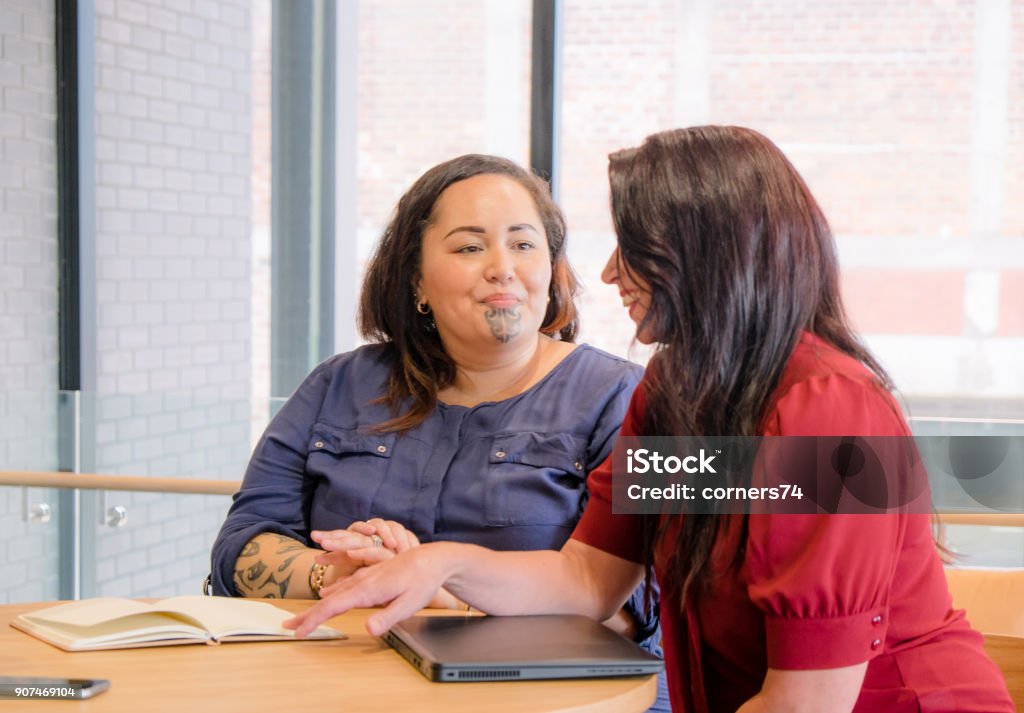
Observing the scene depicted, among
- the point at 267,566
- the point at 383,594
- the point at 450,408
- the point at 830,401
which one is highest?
the point at 830,401

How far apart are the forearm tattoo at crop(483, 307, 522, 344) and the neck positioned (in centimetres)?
5

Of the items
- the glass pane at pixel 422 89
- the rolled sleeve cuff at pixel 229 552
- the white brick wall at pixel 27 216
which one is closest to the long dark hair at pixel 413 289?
the rolled sleeve cuff at pixel 229 552

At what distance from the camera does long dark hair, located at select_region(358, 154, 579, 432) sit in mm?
2182

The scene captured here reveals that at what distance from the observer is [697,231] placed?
4.19 feet

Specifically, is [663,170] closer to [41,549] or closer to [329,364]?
[329,364]

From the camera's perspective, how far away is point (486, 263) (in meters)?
2.11

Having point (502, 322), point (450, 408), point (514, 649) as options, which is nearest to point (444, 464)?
point (450, 408)

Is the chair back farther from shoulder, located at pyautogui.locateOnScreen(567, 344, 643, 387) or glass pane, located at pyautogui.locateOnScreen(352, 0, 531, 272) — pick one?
glass pane, located at pyautogui.locateOnScreen(352, 0, 531, 272)

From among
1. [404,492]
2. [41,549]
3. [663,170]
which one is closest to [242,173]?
[41,549]

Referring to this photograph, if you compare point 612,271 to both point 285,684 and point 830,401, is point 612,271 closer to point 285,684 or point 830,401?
point 830,401

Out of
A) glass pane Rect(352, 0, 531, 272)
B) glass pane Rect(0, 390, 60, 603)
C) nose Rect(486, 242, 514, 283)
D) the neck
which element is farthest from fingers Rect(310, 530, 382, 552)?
glass pane Rect(352, 0, 531, 272)

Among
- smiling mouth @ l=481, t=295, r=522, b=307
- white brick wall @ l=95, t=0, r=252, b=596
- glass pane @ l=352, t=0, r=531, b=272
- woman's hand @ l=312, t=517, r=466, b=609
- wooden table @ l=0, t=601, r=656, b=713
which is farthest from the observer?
white brick wall @ l=95, t=0, r=252, b=596

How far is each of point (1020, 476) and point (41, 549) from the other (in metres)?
2.73

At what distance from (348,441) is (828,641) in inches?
43.5
